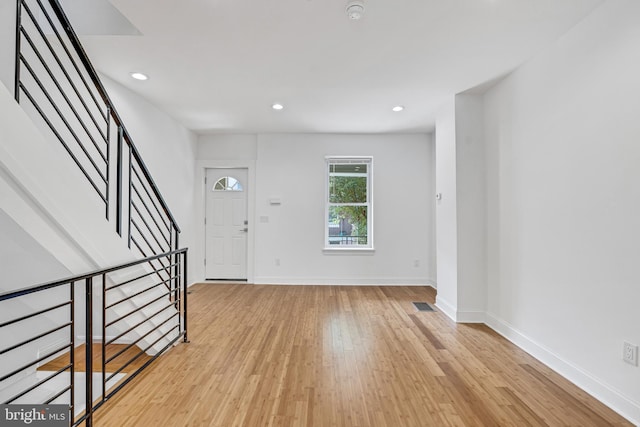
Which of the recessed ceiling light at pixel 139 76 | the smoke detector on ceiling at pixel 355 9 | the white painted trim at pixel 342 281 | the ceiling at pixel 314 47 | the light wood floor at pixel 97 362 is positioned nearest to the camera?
the smoke detector on ceiling at pixel 355 9

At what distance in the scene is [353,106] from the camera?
409 centimetres

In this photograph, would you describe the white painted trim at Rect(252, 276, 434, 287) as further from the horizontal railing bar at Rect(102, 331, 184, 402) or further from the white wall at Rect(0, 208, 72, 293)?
the white wall at Rect(0, 208, 72, 293)

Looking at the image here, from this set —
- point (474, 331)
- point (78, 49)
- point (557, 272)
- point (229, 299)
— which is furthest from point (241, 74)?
point (474, 331)

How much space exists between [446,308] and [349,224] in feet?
7.19

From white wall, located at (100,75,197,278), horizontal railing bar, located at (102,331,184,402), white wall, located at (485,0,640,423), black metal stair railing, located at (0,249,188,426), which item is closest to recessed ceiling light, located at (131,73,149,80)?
white wall, located at (100,75,197,278)

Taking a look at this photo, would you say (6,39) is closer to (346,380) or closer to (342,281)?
(346,380)

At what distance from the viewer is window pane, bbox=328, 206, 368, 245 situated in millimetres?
5590

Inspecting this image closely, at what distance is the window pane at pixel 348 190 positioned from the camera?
559cm

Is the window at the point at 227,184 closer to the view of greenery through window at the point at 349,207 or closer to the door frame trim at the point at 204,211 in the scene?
the door frame trim at the point at 204,211

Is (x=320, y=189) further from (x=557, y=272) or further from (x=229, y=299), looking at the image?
(x=557, y=272)

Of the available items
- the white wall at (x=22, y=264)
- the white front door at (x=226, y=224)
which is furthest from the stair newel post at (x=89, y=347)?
the white front door at (x=226, y=224)

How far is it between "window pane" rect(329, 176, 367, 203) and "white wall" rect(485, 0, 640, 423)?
258cm

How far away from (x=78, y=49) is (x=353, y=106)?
2902 millimetres

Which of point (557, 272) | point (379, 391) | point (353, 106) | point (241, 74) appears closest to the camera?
point (379, 391)
